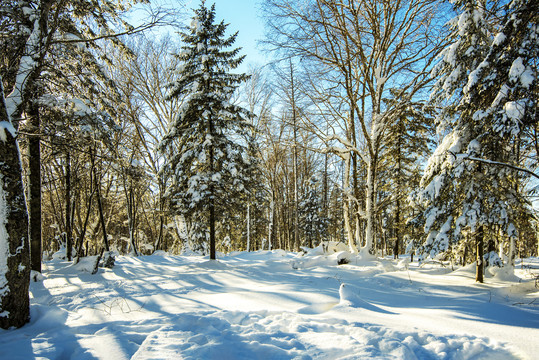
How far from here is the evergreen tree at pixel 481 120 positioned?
4.49 m

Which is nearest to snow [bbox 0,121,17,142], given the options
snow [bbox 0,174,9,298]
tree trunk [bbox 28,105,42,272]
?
snow [bbox 0,174,9,298]

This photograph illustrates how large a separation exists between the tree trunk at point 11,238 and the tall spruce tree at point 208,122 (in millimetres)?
6915

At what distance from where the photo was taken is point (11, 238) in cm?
369

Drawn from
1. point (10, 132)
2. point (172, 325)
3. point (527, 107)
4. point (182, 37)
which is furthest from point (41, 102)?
point (527, 107)

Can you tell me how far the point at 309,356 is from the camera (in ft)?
8.70

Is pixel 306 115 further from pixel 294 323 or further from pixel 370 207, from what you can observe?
pixel 294 323

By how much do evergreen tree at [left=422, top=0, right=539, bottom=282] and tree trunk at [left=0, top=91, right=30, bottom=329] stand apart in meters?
7.22

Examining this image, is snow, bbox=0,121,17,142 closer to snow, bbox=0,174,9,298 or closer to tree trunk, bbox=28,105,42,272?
snow, bbox=0,174,9,298

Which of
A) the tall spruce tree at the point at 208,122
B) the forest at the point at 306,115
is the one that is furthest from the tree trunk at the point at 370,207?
the tall spruce tree at the point at 208,122

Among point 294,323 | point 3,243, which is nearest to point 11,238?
point 3,243

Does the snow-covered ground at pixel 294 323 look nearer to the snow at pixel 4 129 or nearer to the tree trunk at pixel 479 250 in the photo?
the tree trunk at pixel 479 250

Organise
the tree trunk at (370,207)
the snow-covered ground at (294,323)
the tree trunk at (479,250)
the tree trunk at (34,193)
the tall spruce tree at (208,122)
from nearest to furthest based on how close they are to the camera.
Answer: the snow-covered ground at (294,323) < the tree trunk at (479,250) < the tree trunk at (34,193) < the tree trunk at (370,207) < the tall spruce tree at (208,122)

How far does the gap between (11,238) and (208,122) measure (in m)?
8.12

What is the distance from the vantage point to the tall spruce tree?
35.7 feet
